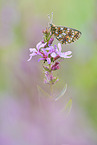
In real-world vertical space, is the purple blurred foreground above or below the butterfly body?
below

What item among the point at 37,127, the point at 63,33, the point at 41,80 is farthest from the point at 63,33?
the point at 37,127

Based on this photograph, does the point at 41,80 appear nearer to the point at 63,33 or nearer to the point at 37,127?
the point at 63,33

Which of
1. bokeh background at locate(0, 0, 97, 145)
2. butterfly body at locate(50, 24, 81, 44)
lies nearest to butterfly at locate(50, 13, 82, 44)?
butterfly body at locate(50, 24, 81, 44)

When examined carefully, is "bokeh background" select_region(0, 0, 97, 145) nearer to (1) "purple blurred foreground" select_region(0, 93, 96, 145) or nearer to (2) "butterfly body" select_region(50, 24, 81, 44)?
(1) "purple blurred foreground" select_region(0, 93, 96, 145)

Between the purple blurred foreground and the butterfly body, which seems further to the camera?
the butterfly body

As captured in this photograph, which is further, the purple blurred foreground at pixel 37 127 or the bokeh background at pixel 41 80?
the bokeh background at pixel 41 80

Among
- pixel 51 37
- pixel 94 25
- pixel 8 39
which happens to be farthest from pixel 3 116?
pixel 94 25

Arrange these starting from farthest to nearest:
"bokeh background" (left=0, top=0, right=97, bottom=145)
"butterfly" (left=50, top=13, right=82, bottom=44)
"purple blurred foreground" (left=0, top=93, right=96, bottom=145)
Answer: "butterfly" (left=50, top=13, right=82, bottom=44), "bokeh background" (left=0, top=0, right=97, bottom=145), "purple blurred foreground" (left=0, top=93, right=96, bottom=145)

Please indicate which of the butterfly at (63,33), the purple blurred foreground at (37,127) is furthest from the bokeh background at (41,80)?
the butterfly at (63,33)

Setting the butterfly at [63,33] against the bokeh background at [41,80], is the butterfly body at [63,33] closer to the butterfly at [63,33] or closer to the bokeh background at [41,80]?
the butterfly at [63,33]
